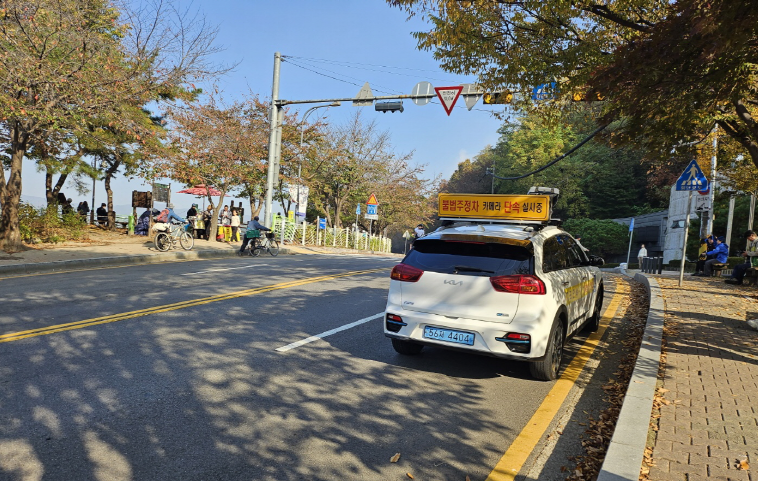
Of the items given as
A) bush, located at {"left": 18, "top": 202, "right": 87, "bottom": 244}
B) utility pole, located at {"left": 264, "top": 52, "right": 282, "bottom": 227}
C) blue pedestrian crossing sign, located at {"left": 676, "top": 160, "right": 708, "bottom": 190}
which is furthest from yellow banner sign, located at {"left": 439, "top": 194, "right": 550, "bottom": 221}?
bush, located at {"left": 18, "top": 202, "right": 87, "bottom": 244}

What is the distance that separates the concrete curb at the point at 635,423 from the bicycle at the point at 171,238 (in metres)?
16.3

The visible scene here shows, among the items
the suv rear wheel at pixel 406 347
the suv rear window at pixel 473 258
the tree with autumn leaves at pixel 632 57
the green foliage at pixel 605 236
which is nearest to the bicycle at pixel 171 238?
the tree with autumn leaves at pixel 632 57

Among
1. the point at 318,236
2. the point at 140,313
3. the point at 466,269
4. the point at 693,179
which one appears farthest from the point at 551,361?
the point at 318,236

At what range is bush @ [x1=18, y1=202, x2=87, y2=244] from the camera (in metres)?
17.6

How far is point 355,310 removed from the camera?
8539 mm

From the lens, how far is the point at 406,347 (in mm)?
5996

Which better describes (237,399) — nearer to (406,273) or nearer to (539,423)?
(406,273)

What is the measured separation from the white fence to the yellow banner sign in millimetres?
20548

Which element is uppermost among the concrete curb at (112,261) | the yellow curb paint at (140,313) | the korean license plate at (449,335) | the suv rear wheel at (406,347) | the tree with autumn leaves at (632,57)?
the tree with autumn leaves at (632,57)

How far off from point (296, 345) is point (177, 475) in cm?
305

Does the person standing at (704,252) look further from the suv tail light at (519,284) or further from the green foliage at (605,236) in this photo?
the green foliage at (605,236)

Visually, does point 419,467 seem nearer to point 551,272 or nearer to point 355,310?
point 551,272

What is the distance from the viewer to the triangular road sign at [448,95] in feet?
50.0

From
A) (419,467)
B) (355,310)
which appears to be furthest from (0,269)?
(419,467)
